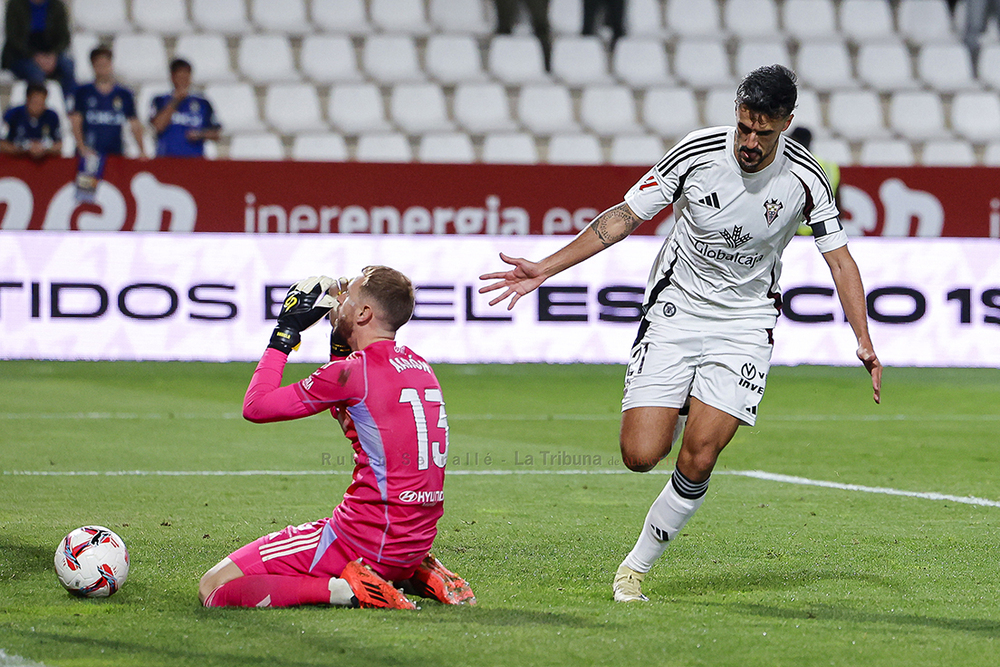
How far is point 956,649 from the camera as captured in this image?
393cm

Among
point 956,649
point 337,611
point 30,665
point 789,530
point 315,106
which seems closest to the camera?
point 30,665

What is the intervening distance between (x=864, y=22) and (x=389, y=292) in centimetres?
1673

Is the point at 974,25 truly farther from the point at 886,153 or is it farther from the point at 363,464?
the point at 363,464

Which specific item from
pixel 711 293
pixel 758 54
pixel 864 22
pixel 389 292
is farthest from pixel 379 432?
pixel 864 22

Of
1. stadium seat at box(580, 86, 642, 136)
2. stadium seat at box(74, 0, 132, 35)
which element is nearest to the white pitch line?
stadium seat at box(580, 86, 642, 136)

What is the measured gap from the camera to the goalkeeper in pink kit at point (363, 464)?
4.34 metres

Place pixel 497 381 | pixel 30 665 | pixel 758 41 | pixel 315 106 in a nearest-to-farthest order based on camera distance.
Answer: pixel 30 665 < pixel 497 381 < pixel 315 106 < pixel 758 41

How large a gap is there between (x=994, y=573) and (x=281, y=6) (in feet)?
48.2

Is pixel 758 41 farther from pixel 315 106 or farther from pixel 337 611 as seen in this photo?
pixel 337 611

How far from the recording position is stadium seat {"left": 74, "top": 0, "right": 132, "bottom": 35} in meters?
17.5

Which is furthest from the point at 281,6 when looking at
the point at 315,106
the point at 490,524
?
the point at 490,524

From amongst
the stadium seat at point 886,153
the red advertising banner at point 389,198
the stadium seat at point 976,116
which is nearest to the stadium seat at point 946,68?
the stadium seat at point 976,116

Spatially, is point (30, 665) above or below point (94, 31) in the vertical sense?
below

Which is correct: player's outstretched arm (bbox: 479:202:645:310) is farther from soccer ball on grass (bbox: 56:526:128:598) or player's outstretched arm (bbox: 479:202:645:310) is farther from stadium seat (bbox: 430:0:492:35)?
stadium seat (bbox: 430:0:492:35)
